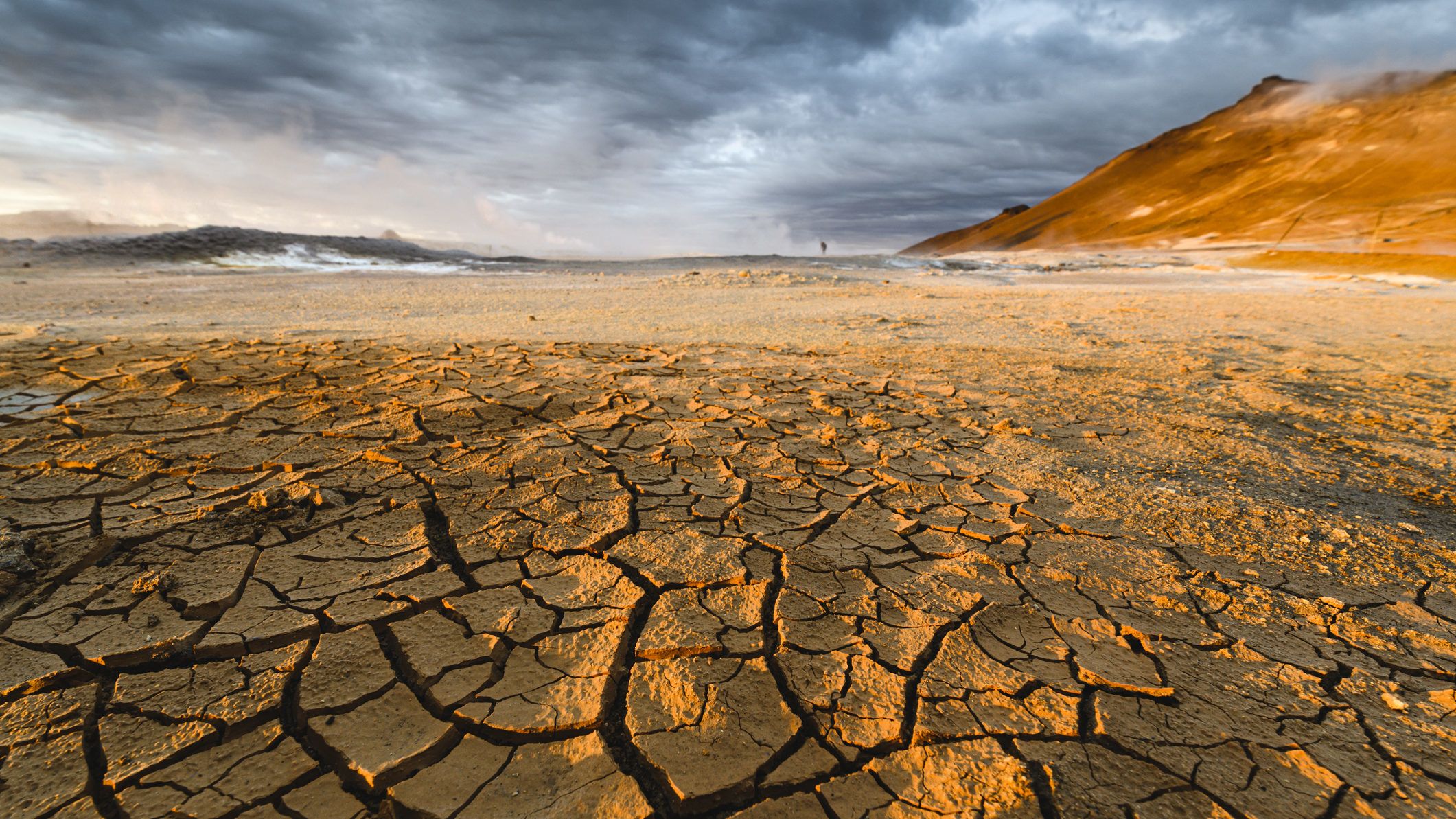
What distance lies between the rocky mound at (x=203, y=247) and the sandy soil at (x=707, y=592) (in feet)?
63.2

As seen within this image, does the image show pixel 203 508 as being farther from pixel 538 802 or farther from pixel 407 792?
pixel 538 802

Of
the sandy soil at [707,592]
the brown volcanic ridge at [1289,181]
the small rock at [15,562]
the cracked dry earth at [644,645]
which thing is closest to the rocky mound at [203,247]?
the sandy soil at [707,592]

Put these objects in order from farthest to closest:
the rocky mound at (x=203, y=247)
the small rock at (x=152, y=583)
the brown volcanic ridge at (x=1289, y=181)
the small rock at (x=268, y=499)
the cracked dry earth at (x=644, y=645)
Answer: the brown volcanic ridge at (x=1289, y=181) → the rocky mound at (x=203, y=247) → the small rock at (x=268, y=499) → the small rock at (x=152, y=583) → the cracked dry earth at (x=644, y=645)

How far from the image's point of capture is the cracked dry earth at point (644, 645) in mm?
1236

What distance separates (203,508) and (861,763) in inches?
97.8

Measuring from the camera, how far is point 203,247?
19484mm

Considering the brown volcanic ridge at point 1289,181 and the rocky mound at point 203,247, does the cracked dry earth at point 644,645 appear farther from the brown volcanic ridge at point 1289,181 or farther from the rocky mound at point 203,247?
the brown volcanic ridge at point 1289,181

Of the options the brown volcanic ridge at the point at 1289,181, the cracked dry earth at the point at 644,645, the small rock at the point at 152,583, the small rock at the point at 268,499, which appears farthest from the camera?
the brown volcanic ridge at the point at 1289,181

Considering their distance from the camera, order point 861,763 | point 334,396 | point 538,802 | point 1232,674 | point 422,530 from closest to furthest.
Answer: point 538,802 < point 861,763 < point 1232,674 < point 422,530 < point 334,396

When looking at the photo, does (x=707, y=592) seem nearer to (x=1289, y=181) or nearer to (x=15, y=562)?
(x=15, y=562)

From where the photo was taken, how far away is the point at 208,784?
1205mm

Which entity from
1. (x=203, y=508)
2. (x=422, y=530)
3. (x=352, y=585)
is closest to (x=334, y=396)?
(x=203, y=508)

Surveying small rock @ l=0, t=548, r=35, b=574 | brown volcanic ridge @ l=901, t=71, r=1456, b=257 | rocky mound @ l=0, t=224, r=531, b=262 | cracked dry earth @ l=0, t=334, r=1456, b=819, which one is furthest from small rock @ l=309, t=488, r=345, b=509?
brown volcanic ridge @ l=901, t=71, r=1456, b=257

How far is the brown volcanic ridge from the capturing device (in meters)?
38.7
